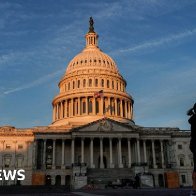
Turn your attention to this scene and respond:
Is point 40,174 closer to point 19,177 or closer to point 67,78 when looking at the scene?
point 19,177

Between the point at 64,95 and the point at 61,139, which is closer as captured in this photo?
the point at 61,139

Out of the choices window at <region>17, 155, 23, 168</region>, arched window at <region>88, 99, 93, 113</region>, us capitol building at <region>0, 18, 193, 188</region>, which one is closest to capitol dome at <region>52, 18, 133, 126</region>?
arched window at <region>88, 99, 93, 113</region>

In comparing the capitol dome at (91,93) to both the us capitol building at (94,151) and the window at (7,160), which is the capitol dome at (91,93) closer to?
the us capitol building at (94,151)

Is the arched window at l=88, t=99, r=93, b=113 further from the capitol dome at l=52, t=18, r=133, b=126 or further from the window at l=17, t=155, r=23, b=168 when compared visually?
the window at l=17, t=155, r=23, b=168

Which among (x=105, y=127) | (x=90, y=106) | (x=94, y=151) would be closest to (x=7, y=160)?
(x=94, y=151)

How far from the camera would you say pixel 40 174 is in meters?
86.0

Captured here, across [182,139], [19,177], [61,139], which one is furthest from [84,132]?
[182,139]

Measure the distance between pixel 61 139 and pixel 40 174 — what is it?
432 inches

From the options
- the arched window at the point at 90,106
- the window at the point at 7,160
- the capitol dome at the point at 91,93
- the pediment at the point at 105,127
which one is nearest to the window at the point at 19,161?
the window at the point at 7,160

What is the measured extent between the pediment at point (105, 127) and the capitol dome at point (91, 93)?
33.8 feet

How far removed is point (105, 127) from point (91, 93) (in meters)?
20.4

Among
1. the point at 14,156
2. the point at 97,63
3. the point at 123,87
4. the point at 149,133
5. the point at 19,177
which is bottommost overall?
the point at 19,177

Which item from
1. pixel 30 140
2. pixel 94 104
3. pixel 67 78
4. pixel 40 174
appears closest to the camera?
pixel 40 174

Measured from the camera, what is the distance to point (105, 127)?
90.3 meters
